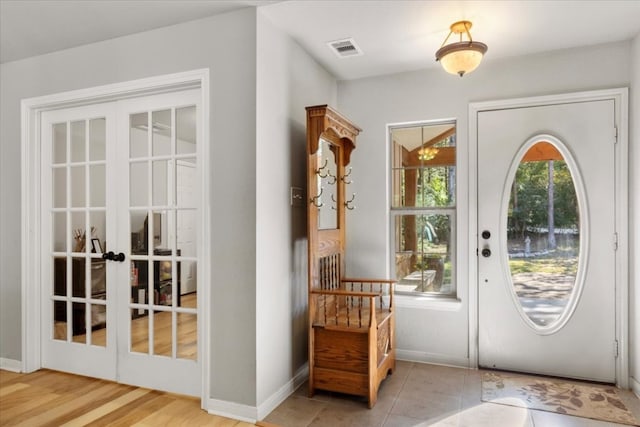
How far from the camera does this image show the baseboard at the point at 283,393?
2.50m

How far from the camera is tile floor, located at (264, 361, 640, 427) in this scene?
7.86 feet

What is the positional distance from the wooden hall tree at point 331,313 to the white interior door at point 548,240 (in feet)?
3.05

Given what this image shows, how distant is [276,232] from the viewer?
2.69 meters

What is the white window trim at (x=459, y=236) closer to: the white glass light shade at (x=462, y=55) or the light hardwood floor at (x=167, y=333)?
the white glass light shade at (x=462, y=55)

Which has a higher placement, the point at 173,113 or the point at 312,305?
the point at 173,113

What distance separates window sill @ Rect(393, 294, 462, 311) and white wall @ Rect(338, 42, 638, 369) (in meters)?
0.01

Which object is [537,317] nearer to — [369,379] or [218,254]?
[369,379]

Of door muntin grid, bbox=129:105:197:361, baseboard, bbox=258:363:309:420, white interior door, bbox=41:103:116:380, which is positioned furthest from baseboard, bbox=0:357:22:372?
baseboard, bbox=258:363:309:420

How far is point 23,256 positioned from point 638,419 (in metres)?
4.49

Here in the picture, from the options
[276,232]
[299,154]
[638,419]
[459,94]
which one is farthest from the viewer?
[459,94]

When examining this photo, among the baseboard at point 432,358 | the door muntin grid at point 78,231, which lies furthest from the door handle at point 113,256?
the baseboard at point 432,358

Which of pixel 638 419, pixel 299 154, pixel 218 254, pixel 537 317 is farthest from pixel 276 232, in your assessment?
pixel 638 419

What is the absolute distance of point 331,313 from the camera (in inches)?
117

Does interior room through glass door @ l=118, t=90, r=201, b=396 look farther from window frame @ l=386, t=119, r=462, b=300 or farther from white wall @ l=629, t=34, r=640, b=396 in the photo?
white wall @ l=629, t=34, r=640, b=396
